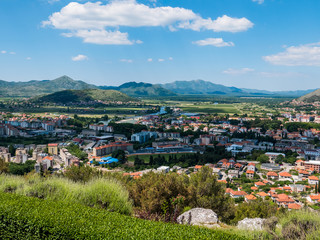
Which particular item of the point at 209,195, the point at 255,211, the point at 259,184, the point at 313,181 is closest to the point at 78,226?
the point at 209,195

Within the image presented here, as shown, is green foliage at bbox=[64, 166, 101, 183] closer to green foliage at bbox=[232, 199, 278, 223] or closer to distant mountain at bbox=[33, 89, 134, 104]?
green foliage at bbox=[232, 199, 278, 223]

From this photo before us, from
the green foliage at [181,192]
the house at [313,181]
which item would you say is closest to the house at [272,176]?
the house at [313,181]

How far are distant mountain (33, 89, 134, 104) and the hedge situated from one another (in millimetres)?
81499

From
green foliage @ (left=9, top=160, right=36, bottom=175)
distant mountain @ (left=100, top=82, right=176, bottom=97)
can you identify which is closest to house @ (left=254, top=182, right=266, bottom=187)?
green foliage @ (left=9, top=160, right=36, bottom=175)

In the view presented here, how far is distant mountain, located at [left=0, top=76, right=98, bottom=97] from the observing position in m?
124

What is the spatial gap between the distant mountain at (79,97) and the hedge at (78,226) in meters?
81.5

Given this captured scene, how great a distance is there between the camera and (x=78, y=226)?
3.80 meters

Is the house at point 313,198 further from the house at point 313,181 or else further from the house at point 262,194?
the house at point 313,181

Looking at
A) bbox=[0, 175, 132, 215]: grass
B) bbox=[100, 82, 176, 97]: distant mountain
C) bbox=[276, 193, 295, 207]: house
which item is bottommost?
bbox=[276, 193, 295, 207]: house

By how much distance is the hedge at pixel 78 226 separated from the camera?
12.0 feet

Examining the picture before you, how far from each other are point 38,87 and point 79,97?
74.1 m

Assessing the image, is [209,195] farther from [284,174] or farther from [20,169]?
[284,174]

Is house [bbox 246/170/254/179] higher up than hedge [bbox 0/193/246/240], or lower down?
lower down

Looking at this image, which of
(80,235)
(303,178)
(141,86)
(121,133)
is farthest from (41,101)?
(141,86)
